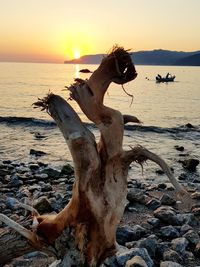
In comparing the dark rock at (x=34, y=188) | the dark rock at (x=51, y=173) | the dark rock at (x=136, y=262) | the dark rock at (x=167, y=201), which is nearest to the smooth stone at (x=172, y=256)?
the dark rock at (x=136, y=262)

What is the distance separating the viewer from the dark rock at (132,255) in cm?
744

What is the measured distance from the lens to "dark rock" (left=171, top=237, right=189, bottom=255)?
8.65 metres

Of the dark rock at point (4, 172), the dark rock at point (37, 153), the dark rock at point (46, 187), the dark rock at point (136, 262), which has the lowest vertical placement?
the dark rock at point (37, 153)

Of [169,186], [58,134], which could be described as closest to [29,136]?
[58,134]

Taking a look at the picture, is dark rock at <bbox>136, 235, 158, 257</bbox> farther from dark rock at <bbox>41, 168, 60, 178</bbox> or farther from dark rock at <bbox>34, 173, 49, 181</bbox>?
dark rock at <bbox>41, 168, 60, 178</bbox>

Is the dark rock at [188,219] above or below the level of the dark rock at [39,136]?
above

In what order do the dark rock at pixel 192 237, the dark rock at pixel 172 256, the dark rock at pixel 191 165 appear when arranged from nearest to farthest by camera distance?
the dark rock at pixel 172 256 < the dark rock at pixel 192 237 < the dark rock at pixel 191 165

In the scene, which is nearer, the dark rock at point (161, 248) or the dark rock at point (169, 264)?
the dark rock at point (169, 264)

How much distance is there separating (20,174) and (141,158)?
1116 cm

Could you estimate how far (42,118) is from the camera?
3706 centimetres

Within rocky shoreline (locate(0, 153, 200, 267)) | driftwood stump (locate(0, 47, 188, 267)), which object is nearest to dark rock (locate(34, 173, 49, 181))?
rocky shoreline (locate(0, 153, 200, 267))

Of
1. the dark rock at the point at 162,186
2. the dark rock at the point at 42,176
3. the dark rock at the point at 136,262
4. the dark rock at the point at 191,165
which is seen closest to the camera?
the dark rock at the point at 136,262

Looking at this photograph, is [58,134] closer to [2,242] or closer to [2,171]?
[2,171]

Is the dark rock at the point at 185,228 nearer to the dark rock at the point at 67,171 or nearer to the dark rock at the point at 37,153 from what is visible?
the dark rock at the point at 67,171
